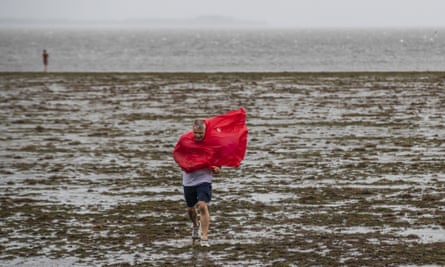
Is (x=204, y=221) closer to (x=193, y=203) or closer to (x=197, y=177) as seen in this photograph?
(x=193, y=203)

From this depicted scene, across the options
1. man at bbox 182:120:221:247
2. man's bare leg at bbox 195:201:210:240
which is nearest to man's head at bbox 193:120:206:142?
man at bbox 182:120:221:247

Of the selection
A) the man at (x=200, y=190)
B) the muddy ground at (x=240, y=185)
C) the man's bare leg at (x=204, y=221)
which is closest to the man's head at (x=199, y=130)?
the man at (x=200, y=190)

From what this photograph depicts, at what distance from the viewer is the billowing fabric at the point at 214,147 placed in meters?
11.0

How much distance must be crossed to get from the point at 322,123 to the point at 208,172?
45.8 ft

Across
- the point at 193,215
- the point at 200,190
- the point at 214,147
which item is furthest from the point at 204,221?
the point at 214,147

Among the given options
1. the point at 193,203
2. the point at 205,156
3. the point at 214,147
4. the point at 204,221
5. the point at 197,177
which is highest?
the point at 214,147

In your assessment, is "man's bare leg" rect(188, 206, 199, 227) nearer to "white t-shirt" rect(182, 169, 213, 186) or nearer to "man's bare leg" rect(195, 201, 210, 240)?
"man's bare leg" rect(195, 201, 210, 240)

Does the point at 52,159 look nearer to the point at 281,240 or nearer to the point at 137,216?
the point at 137,216

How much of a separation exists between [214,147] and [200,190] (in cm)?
56

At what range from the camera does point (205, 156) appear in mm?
11016

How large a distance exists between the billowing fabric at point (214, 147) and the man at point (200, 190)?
9 centimetres

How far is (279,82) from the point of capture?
133 ft

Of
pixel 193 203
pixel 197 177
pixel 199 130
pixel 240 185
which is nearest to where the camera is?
pixel 199 130

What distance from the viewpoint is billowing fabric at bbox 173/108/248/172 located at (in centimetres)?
1101
